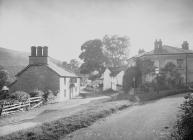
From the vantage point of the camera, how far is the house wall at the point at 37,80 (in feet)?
98.6

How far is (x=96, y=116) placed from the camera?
1564cm

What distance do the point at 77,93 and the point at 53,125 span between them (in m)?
30.1

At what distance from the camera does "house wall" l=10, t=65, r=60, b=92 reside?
3006 centimetres

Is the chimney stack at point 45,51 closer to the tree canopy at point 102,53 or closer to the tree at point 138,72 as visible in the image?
the tree at point 138,72

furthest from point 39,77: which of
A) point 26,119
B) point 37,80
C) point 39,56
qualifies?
point 26,119

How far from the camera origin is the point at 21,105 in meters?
20.0

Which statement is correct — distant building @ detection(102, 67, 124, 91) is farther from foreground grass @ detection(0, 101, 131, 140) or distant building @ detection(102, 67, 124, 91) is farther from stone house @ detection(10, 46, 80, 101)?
foreground grass @ detection(0, 101, 131, 140)

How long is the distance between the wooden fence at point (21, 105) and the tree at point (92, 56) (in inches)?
1234

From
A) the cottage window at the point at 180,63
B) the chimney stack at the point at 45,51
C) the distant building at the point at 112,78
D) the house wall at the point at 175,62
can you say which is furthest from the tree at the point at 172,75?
the chimney stack at the point at 45,51

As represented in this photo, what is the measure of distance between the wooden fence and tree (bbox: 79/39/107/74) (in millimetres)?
31333

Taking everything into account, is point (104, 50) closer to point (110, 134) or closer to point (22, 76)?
point (22, 76)

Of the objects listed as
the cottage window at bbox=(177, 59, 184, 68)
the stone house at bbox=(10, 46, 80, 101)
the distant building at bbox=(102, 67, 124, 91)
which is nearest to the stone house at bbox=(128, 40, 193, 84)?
the cottage window at bbox=(177, 59, 184, 68)

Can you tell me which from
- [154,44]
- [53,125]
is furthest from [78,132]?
[154,44]

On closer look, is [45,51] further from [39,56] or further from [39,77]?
[39,77]
